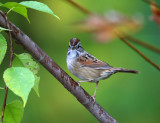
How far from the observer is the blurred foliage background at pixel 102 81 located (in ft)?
10.3

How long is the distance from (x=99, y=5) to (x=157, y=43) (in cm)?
77

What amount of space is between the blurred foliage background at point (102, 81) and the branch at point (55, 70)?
173 cm

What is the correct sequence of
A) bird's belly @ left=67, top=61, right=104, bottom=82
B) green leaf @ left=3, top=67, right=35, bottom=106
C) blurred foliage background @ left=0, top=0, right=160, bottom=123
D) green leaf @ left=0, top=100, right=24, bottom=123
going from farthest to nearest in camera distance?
blurred foliage background @ left=0, top=0, right=160, bottom=123, bird's belly @ left=67, top=61, right=104, bottom=82, green leaf @ left=0, top=100, right=24, bottom=123, green leaf @ left=3, top=67, right=35, bottom=106

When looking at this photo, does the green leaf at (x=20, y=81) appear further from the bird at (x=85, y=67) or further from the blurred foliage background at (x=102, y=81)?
the blurred foliage background at (x=102, y=81)

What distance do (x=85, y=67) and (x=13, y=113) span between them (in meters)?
1.50

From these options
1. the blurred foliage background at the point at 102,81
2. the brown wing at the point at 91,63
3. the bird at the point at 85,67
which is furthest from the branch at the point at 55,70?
the blurred foliage background at the point at 102,81

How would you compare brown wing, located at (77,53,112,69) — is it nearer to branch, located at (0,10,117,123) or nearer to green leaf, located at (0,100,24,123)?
branch, located at (0,10,117,123)

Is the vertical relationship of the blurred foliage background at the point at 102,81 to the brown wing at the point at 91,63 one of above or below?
below

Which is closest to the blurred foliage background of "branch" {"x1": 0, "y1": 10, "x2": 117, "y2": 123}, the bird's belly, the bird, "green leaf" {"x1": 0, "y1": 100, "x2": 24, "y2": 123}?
the bird

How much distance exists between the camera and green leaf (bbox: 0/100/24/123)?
998 millimetres

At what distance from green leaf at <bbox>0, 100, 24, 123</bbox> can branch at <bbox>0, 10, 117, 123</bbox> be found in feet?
0.60

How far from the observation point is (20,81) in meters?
0.85

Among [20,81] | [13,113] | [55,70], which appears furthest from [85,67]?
[20,81]

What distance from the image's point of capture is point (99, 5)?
337 centimetres
